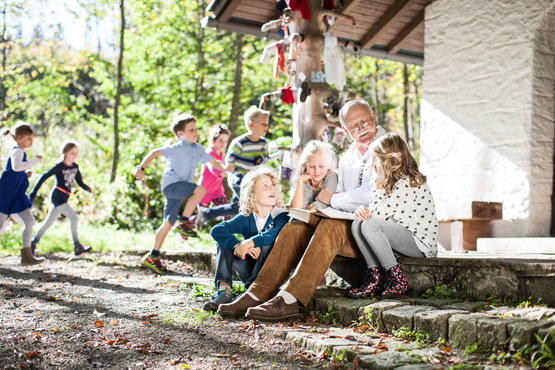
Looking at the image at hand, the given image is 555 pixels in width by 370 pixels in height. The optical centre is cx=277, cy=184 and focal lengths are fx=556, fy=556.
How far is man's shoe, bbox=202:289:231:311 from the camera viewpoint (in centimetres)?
386

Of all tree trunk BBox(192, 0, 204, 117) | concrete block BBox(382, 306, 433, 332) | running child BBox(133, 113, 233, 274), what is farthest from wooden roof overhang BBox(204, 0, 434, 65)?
tree trunk BBox(192, 0, 204, 117)

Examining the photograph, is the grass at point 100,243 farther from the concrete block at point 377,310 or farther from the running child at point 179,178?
the concrete block at point 377,310

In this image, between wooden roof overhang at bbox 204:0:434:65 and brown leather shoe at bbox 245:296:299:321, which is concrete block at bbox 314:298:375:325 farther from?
wooden roof overhang at bbox 204:0:434:65

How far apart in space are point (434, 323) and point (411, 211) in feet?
3.25

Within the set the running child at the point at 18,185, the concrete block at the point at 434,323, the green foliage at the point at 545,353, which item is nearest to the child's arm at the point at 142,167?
the running child at the point at 18,185

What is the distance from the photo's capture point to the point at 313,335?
3088 mm

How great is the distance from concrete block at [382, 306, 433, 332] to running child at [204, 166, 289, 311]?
1119mm

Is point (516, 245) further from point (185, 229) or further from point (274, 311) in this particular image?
point (185, 229)

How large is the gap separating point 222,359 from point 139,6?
14339 mm

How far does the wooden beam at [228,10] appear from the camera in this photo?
285 inches

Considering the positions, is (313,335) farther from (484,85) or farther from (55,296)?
(484,85)

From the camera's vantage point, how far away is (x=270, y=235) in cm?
393

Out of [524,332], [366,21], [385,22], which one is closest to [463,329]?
[524,332]

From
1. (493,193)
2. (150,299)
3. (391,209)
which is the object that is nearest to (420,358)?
(391,209)
